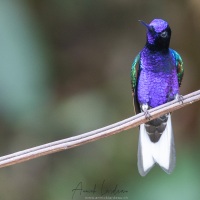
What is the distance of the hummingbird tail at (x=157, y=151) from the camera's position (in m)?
1.90

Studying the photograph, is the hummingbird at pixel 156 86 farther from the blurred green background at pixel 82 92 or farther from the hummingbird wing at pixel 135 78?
the blurred green background at pixel 82 92

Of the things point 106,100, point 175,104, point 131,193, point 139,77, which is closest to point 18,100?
point 106,100

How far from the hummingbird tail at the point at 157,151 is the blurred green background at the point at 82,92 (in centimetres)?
62

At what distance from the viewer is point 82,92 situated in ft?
10.4

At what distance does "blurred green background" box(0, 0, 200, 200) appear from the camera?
277cm

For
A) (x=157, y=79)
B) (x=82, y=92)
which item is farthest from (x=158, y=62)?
(x=82, y=92)

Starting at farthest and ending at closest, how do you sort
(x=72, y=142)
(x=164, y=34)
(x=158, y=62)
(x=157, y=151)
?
(x=157, y=151) < (x=158, y=62) < (x=164, y=34) < (x=72, y=142)

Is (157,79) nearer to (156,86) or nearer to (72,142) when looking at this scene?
(156,86)

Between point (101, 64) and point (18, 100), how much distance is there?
69 centimetres

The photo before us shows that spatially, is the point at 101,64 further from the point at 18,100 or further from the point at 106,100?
the point at 18,100

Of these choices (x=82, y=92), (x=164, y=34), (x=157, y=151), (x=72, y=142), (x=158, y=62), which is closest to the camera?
(x=72, y=142)

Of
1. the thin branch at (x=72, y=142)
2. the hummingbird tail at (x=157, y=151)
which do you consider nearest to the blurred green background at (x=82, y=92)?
the hummingbird tail at (x=157, y=151)

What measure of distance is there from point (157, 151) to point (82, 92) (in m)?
1.17

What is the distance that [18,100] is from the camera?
280 centimetres
